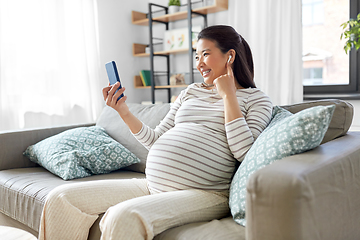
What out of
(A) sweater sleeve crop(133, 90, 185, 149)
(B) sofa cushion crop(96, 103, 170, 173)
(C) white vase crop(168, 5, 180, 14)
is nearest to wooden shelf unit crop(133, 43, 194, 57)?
(C) white vase crop(168, 5, 180, 14)

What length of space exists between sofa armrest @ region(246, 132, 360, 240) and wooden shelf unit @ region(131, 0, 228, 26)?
8.27 feet

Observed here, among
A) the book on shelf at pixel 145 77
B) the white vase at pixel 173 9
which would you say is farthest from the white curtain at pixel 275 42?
the book on shelf at pixel 145 77

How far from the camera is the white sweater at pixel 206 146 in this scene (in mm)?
1156

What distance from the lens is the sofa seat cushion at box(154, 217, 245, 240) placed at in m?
0.91

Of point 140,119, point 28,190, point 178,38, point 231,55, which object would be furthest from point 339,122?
point 178,38

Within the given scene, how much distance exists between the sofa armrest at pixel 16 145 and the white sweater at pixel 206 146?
1.04m

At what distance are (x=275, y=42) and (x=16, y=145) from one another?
2116mm

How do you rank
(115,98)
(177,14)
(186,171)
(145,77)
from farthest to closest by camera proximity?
1. (145,77)
2. (177,14)
3. (115,98)
4. (186,171)

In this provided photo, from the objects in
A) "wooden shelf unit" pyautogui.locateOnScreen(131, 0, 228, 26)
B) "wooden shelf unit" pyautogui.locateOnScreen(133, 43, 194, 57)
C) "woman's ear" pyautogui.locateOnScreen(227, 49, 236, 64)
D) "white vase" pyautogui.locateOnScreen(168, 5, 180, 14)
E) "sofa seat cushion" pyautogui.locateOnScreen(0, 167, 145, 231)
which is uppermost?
"white vase" pyautogui.locateOnScreen(168, 5, 180, 14)

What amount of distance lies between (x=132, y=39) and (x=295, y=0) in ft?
5.90

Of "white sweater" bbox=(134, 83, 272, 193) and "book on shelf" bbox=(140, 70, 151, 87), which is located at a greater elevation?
"book on shelf" bbox=(140, 70, 151, 87)

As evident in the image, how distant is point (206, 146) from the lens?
119 cm

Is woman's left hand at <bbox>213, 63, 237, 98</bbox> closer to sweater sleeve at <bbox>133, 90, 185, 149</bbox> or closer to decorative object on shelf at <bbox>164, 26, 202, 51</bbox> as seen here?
sweater sleeve at <bbox>133, 90, 185, 149</bbox>

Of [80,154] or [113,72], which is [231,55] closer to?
[113,72]
